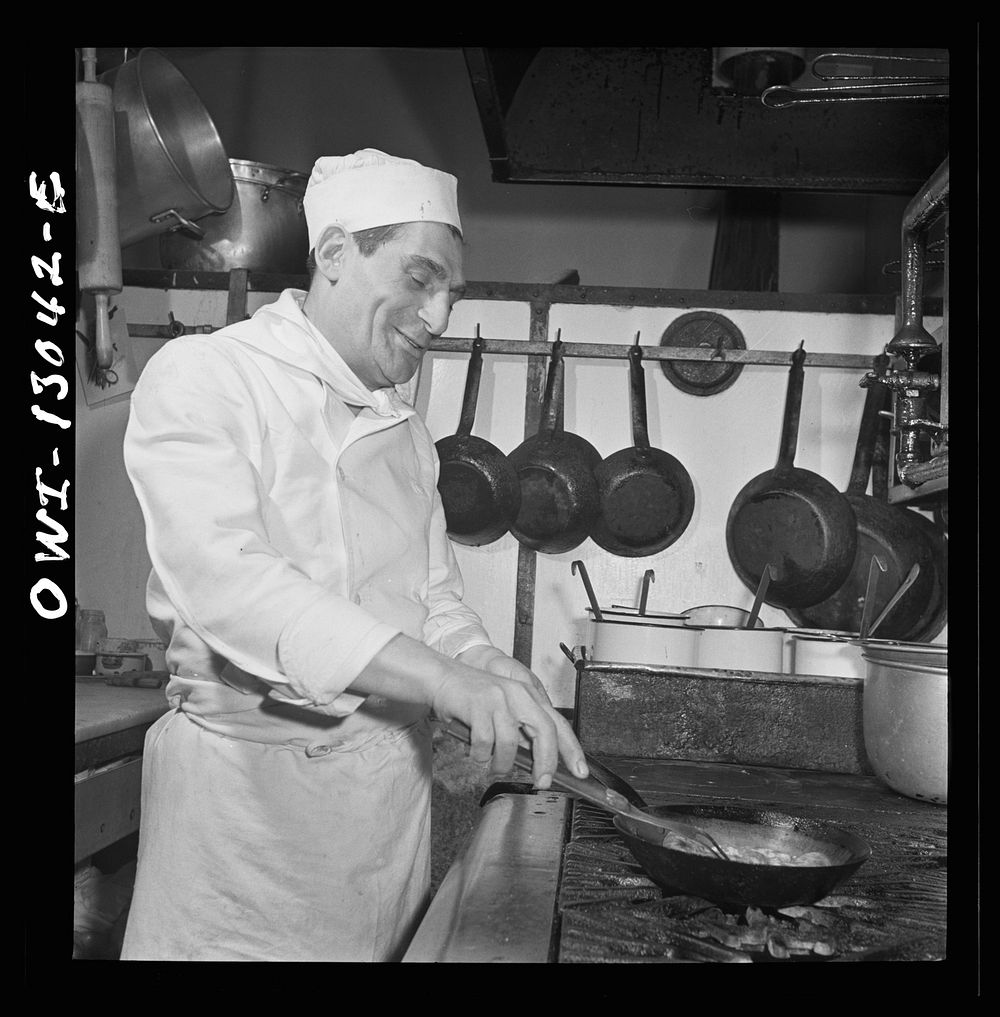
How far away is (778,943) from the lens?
2.76ft

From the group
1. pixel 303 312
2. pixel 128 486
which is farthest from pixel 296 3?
pixel 128 486

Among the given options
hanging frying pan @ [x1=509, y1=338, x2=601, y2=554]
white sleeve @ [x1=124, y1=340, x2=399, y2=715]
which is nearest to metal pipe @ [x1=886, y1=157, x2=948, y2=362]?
hanging frying pan @ [x1=509, y1=338, x2=601, y2=554]

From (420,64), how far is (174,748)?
242 cm

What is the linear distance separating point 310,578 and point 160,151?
100 centimetres

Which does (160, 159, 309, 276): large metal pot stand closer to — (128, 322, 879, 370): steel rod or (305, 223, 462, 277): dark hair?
(128, 322, 879, 370): steel rod

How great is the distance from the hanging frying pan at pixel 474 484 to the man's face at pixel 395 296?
0.94 metres

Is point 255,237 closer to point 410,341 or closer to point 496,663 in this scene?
point 410,341

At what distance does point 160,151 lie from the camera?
1.76 m

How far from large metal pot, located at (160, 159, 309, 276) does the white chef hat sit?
0.95 metres

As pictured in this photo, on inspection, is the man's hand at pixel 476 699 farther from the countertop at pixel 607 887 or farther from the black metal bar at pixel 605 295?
the black metal bar at pixel 605 295

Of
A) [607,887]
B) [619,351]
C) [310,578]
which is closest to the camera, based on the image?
[607,887]

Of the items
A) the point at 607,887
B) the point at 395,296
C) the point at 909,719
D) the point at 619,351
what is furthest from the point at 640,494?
the point at 607,887

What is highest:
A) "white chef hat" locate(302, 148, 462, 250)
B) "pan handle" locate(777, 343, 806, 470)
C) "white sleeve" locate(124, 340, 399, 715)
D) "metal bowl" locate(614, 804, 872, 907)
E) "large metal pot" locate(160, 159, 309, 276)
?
"large metal pot" locate(160, 159, 309, 276)

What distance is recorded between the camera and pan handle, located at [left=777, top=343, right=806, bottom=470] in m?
2.30
